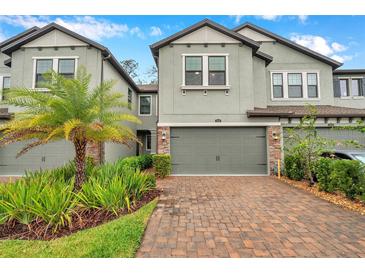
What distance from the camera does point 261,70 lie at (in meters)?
13.5

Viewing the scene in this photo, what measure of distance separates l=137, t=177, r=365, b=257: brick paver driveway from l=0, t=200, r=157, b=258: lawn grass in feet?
0.85

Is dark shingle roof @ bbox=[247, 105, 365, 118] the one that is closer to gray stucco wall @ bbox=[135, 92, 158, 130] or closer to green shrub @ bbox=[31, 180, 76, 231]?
gray stucco wall @ bbox=[135, 92, 158, 130]

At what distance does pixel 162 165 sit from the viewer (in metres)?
10.8

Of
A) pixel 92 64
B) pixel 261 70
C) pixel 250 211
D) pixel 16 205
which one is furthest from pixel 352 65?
pixel 16 205

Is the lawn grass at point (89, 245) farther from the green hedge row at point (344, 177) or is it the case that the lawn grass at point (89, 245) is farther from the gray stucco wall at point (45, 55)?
the gray stucco wall at point (45, 55)

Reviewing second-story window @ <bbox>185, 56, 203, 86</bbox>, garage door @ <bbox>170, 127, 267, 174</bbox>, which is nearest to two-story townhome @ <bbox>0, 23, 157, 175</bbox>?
garage door @ <bbox>170, 127, 267, 174</bbox>

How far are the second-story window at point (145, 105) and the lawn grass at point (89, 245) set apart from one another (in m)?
15.2

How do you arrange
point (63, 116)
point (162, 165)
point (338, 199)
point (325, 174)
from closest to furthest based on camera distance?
1. point (63, 116)
2. point (338, 199)
3. point (325, 174)
4. point (162, 165)

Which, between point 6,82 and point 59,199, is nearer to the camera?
point 59,199

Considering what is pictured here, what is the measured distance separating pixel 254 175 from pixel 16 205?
10.2 metres

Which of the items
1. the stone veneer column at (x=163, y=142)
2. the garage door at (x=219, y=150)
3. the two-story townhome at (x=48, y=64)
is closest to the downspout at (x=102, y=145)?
the two-story townhome at (x=48, y=64)

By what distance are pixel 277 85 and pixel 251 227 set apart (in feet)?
41.1

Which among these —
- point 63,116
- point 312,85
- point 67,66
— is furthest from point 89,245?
point 312,85

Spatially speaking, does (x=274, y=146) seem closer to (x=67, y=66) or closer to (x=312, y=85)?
(x=312, y=85)
